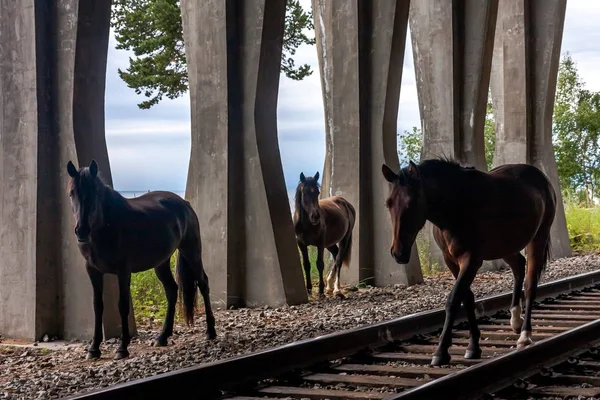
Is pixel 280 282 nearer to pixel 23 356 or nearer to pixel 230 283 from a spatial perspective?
pixel 230 283

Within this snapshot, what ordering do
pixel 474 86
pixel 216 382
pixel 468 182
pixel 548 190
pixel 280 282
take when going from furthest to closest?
pixel 474 86 → pixel 280 282 → pixel 548 190 → pixel 468 182 → pixel 216 382

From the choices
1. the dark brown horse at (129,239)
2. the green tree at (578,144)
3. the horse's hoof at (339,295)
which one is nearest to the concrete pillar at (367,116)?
the horse's hoof at (339,295)

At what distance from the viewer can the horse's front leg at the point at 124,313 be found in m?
6.89

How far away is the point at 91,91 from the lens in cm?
820

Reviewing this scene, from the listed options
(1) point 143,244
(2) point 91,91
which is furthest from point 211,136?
(1) point 143,244

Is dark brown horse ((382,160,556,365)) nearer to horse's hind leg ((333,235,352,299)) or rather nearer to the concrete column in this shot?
horse's hind leg ((333,235,352,299))

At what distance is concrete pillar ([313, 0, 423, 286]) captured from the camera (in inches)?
515

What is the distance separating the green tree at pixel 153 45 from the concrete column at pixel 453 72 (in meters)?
12.0

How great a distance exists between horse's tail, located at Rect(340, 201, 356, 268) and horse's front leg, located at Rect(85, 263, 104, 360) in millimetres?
6024

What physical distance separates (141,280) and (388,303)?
11.4 feet

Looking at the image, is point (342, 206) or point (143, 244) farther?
point (342, 206)

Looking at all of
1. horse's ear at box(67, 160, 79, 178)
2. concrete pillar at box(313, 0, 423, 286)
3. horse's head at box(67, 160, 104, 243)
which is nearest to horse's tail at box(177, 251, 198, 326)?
horse's head at box(67, 160, 104, 243)

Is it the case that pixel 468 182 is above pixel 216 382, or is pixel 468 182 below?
above

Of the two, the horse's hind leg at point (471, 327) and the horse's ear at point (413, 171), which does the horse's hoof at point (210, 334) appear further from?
the horse's ear at point (413, 171)
